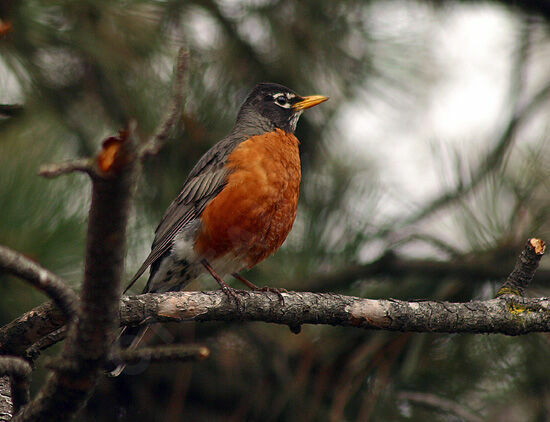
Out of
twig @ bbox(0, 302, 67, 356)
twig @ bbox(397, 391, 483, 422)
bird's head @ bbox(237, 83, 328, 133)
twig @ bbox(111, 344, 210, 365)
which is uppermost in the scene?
twig @ bbox(111, 344, 210, 365)

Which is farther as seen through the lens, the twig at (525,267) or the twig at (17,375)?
the twig at (525,267)

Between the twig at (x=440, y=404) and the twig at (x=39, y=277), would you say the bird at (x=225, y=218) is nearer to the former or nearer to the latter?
the twig at (x=440, y=404)

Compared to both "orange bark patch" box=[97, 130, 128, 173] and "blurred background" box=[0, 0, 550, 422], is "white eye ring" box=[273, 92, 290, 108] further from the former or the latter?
"orange bark patch" box=[97, 130, 128, 173]

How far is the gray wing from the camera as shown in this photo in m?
3.50

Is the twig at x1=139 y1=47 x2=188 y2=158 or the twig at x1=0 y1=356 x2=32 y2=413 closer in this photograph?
the twig at x1=139 y1=47 x2=188 y2=158

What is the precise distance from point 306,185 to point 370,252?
2.40 ft

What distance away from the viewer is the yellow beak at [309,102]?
13.4ft

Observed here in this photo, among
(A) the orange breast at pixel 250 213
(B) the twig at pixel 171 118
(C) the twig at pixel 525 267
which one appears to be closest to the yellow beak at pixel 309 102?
(A) the orange breast at pixel 250 213

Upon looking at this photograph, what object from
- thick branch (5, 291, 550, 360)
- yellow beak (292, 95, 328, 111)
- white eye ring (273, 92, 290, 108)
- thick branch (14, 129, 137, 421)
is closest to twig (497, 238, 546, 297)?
thick branch (5, 291, 550, 360)

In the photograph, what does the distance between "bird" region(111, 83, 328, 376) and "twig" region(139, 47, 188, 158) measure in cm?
202

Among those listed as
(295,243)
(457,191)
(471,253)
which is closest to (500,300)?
(471,253)

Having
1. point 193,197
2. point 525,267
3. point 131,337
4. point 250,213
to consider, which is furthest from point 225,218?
point 525,267

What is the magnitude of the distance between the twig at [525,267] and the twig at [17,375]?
174 cm

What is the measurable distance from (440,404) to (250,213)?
52.3 inches
